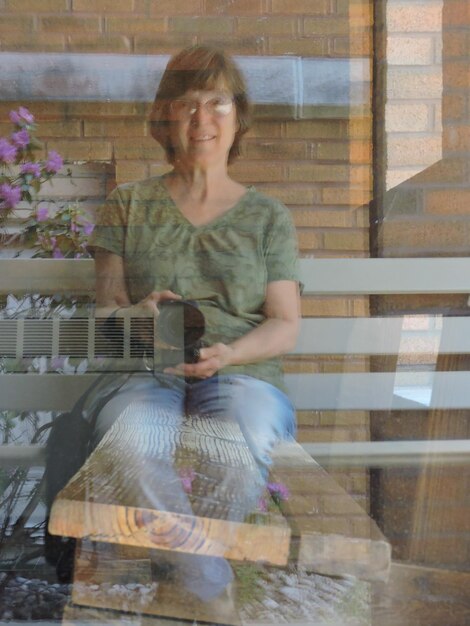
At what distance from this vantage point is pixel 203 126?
1.46 metres

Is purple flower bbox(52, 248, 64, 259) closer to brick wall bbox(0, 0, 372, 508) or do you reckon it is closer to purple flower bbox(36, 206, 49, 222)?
purple flower bbox(36, 206, 49, 222)

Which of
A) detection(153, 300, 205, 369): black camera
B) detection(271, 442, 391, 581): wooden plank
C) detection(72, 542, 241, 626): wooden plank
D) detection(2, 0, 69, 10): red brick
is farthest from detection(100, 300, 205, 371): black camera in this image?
detection(2, 0, 69, 10): red brick

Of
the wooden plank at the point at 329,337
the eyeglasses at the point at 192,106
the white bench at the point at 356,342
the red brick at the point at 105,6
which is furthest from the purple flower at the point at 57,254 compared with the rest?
the red brick at the point at 105,6

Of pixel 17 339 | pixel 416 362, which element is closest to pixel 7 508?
pixel 17 339

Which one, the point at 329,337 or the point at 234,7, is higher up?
the point at 234,7

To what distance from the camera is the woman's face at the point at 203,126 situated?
1.45 metres

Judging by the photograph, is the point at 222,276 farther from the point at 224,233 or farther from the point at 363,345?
the point at 363,345

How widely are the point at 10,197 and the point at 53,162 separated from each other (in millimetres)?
101

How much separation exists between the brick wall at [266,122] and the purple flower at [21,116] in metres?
0.02

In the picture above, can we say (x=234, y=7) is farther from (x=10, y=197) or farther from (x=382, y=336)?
(x=382, y=336)

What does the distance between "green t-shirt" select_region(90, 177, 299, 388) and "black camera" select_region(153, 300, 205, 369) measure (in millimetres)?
16

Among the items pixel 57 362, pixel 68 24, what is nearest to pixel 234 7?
pixel 68 24

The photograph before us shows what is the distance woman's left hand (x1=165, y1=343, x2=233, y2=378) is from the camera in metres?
1.36

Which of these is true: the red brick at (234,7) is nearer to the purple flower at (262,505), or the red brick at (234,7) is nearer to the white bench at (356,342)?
the white bench at (356,342)
